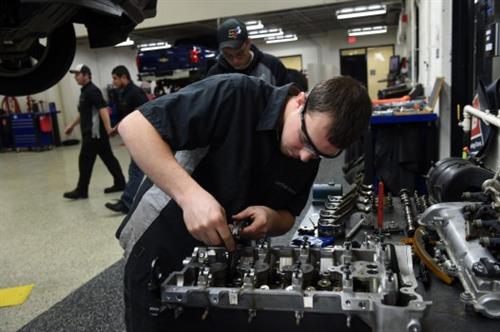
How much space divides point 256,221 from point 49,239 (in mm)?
2711

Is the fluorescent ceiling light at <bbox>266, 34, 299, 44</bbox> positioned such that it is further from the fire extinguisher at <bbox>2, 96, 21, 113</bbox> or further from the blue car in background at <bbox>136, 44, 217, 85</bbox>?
the fire extinguisher at <bbox>2, 96, 21, 113</bbox>

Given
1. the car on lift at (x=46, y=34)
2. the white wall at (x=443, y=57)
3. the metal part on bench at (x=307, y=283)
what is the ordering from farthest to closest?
the white wall at (x=443, y=57) → the car on lift at (x=46, y=34) → the metal part on bench at (x=307, y=283)

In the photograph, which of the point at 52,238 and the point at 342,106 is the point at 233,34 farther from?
the point at 52,238

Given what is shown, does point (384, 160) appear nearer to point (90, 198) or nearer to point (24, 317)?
point (24, 317)

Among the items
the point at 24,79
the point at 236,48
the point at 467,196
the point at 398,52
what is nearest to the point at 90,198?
the point at 24,79

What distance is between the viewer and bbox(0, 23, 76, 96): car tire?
2.36 m

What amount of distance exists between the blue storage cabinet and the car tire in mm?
7563

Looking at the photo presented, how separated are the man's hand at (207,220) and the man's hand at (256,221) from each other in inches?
3.9

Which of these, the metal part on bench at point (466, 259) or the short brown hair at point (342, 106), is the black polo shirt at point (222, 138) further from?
the metal part on bench at point (466, 259)

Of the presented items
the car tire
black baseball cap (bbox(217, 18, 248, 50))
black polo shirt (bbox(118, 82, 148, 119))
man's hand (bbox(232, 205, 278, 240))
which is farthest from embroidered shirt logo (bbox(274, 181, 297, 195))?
black polo shirt (bbox(118, 82, 148, 119))

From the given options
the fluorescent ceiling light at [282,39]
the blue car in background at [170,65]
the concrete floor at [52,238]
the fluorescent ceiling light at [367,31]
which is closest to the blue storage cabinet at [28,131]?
the concrete floor at [52,238]

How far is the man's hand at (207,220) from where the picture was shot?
2.93 ft

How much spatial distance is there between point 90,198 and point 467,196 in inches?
155

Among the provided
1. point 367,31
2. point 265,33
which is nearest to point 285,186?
point 265,33
